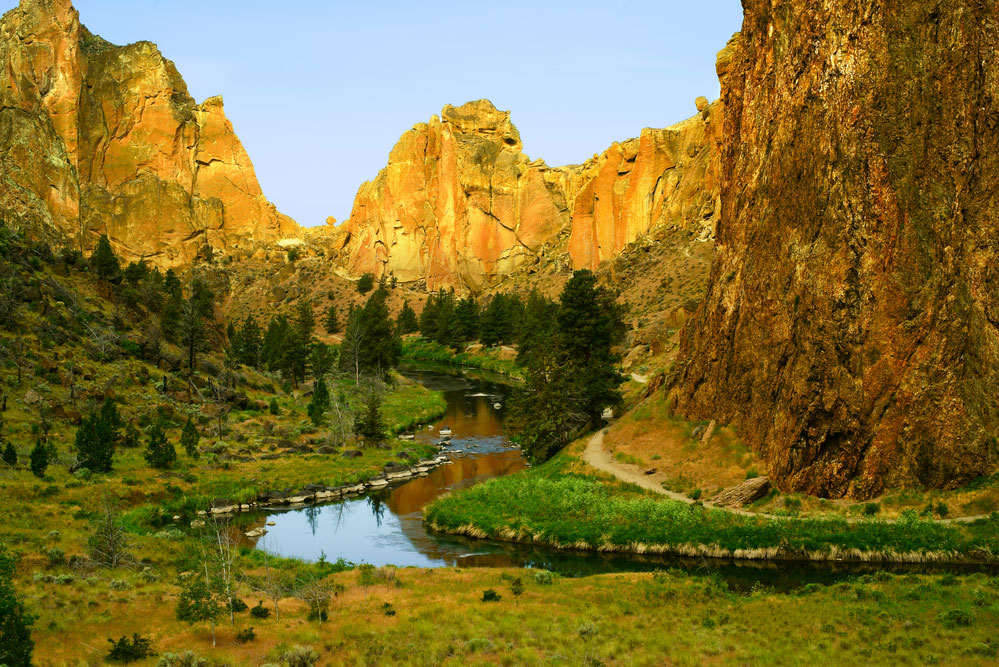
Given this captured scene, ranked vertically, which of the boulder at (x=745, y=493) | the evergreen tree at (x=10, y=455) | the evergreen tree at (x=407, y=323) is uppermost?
the evergreen tree at (x=407, y=323)

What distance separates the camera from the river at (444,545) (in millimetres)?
27516

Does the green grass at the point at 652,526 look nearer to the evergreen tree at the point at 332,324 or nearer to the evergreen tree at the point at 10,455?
the evergreen tree at the point at 10,455

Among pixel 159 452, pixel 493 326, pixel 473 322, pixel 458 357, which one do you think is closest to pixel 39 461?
Result: pixel 159 452

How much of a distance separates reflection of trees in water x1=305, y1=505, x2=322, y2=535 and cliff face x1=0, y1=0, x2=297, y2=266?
397 ft

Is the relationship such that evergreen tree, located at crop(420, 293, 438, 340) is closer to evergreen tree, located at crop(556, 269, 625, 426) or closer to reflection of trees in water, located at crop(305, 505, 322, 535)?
evergreen tree, located at crop(556, 269, 625, 426)

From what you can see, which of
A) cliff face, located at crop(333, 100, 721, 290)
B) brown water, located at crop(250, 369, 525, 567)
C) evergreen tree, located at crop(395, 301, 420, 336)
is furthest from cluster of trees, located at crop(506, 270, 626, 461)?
evergreen tree, located at crop(395, 301, 420, 336)

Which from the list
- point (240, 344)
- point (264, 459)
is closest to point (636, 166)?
point (240, 344)

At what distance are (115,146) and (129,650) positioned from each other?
547ft

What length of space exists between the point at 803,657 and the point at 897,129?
24.0 metres

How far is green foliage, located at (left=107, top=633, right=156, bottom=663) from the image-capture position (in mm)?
17906

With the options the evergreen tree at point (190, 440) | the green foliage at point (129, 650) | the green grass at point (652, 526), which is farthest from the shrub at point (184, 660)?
the evergreen tree at point (190, 440)

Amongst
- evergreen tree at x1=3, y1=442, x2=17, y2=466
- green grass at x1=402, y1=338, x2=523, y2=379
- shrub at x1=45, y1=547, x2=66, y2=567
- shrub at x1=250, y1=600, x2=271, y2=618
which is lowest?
shrub at x1=250, y1=600, x2=271, y2=618

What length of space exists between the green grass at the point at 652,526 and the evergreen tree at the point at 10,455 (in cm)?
2098

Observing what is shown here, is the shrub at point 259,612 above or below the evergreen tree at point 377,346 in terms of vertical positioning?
below
